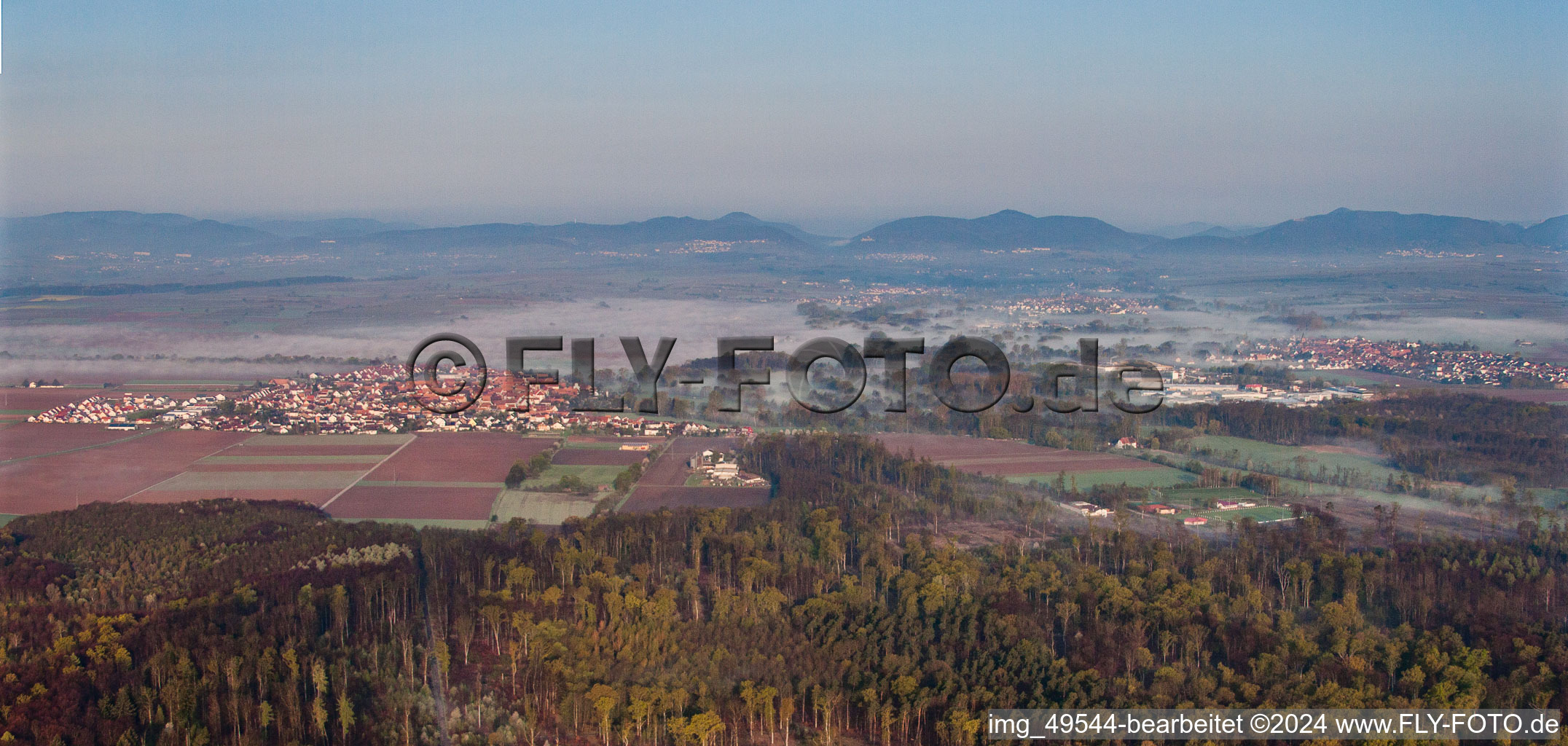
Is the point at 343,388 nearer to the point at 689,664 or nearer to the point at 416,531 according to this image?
the point at 416,531

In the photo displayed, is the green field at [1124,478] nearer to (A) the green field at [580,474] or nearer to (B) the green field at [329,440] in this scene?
(A) the green field at [580,474]

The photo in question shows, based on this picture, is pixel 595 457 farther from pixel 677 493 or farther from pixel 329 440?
pixel 329 440

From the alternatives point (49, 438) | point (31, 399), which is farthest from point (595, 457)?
point (31, 399)

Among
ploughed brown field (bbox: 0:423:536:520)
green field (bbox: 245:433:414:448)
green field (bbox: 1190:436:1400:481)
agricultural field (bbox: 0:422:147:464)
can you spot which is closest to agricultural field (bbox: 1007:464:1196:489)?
green field (bbox: 1190:436:1400:481)

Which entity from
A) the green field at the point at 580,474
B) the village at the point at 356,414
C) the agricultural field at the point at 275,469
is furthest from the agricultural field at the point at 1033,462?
the agricultural field at the point at 275,469

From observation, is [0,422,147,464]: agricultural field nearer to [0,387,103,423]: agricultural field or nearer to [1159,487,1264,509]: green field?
[0,387,103,423]: agricultural field

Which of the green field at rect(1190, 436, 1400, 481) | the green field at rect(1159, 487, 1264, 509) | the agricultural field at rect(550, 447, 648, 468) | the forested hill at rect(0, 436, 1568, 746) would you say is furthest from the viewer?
the agricultural field at rect(550, 447, 648, 468)
